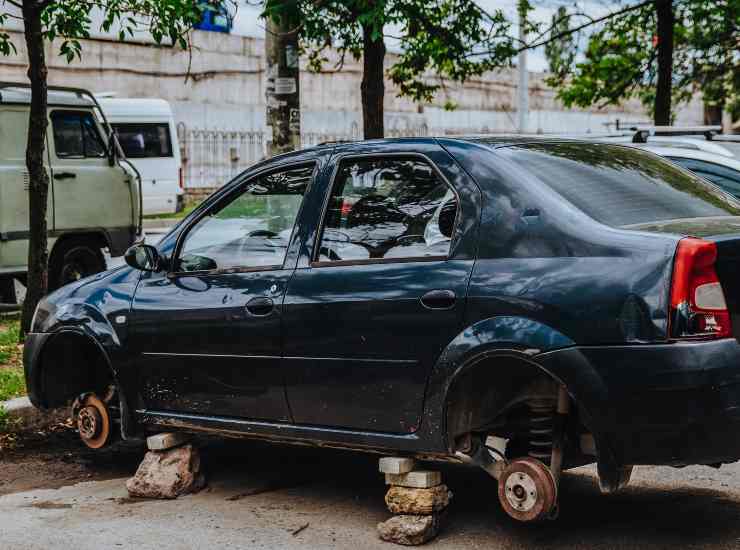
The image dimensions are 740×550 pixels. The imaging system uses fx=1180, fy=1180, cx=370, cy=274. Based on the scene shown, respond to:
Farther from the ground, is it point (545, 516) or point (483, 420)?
point (483, 420)

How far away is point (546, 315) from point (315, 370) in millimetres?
1188

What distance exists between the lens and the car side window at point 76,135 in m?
13.1

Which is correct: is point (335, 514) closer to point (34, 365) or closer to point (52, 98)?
point (34, 365)

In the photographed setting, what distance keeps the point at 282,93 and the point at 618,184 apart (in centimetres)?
761

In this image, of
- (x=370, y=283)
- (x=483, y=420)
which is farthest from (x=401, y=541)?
(x=370, y=283)

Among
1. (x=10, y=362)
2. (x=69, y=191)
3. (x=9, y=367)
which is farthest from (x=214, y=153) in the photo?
(x=9, y=367)

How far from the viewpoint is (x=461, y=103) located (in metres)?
36.3

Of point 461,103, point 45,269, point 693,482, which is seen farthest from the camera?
point 461,103

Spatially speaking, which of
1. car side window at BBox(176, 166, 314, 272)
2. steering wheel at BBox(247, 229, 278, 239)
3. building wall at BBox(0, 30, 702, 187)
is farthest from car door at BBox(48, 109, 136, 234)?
building wall at BBox(0, 30, 702, 187)

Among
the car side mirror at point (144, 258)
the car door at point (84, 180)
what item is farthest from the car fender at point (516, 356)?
the car door at point (84, 180)

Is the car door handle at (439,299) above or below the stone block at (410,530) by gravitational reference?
above

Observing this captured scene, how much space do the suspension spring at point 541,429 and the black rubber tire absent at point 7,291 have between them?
9.03 meters

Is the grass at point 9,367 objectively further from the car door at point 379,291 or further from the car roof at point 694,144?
the car roof at point 694,144

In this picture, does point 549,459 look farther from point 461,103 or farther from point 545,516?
point 461,103
